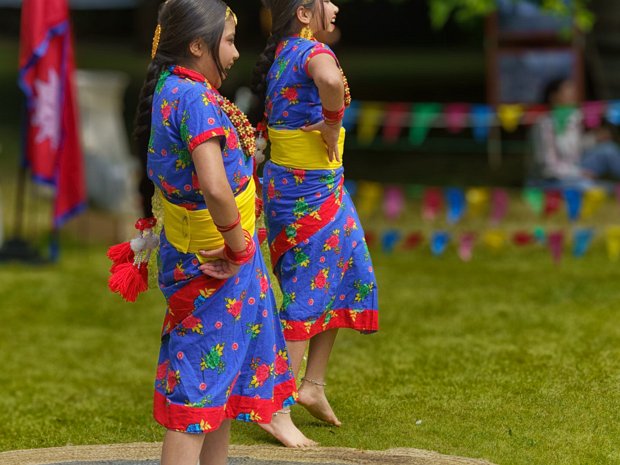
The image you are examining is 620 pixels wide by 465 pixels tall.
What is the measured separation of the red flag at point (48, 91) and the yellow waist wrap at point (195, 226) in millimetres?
4845

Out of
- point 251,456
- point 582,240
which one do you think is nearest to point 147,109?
point 251,456

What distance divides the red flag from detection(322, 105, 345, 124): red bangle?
4407 millimetres

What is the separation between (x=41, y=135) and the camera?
→ 8.39 metres

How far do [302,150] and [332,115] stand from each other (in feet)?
0.74

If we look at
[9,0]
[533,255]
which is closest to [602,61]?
[533,255]

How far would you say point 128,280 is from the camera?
12.6 feet

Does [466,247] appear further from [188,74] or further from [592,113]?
[188,74]

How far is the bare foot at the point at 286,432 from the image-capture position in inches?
179

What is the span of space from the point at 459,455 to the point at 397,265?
4.08 m

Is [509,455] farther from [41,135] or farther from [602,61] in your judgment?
[602,61]

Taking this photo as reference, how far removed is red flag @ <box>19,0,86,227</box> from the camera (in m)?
8.22

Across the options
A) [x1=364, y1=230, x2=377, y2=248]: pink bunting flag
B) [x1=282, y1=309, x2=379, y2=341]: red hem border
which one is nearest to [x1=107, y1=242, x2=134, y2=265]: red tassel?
[x1=282, y1=309, x2=379, y2=341]: red hem border

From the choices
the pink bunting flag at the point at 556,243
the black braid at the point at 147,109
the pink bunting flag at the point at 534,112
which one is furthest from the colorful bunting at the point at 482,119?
the black braid at the point at 147,109

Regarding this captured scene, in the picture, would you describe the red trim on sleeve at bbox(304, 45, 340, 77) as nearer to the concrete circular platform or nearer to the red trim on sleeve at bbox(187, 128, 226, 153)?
the red trim on sleeve at bbox(187, 128, 226, 153)
